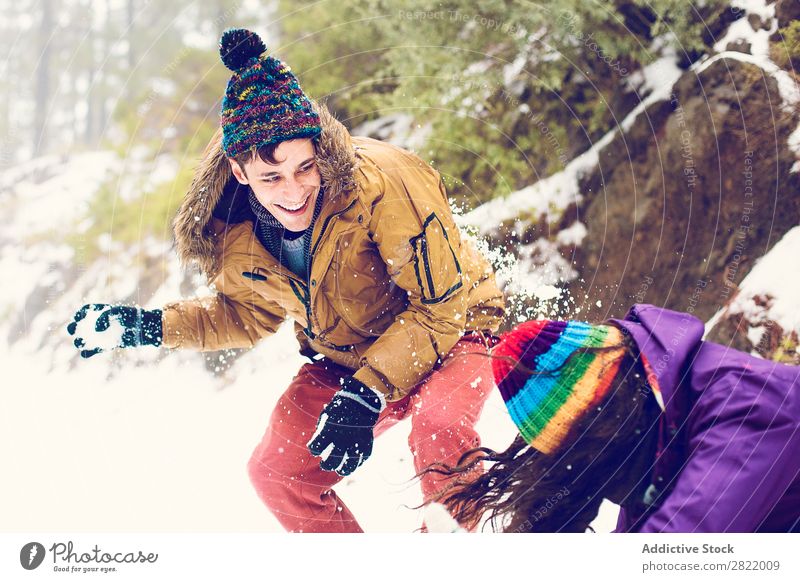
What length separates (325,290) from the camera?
1427mm

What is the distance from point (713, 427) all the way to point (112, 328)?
4.00 feet

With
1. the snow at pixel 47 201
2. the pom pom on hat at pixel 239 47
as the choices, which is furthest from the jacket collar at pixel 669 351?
the snow at pixel 47 201

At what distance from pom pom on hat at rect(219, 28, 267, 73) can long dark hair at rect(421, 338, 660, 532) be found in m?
0.79

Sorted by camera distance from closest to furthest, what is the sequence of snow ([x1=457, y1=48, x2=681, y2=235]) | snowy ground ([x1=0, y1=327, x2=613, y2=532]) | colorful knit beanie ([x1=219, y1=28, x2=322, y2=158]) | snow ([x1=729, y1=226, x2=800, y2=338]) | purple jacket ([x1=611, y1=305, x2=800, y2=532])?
purple jacket ([x1=611, y1=305, x2=800, y2=532]) < colorful knit beanie ([x1=219, y1=28, x2=322, y2=158]) < snowy ground ([x1=0, y1=327, x2=613, y2=532]) < snow ([x1=729, y1=226, x2=800, y2=338]) < snow ([x1=457, y1=48, x2=681, y2=235])

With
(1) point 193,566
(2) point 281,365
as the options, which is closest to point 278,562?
(1) point 193,566

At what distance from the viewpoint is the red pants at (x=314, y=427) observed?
4.53 ft

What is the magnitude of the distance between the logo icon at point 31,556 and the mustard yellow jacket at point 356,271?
505mm

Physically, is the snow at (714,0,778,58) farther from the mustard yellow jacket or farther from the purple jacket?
the purple jacket

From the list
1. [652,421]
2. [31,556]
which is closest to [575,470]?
[652,421]

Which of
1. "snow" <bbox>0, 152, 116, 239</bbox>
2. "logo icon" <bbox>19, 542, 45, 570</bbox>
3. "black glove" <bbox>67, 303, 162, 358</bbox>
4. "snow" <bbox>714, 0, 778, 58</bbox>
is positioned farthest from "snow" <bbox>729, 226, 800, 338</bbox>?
"snow" <bbox>0, 152, 116, 239</bbox>

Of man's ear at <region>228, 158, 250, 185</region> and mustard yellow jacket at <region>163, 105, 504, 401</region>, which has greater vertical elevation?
man's ear at <region>228, 158, 250, 185</region>

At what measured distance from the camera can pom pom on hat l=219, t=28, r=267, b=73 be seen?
3.99ft

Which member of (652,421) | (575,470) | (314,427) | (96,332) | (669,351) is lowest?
(314,427)

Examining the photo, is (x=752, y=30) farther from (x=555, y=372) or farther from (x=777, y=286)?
(x=555, y=372)
